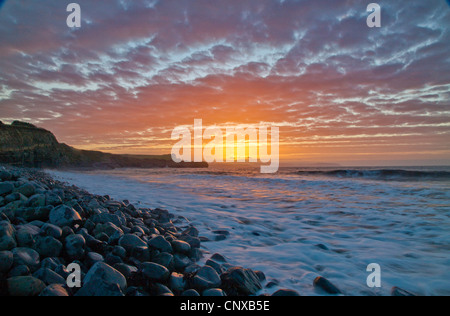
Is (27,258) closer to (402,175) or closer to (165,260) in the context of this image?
(165,260)

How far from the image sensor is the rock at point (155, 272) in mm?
2363

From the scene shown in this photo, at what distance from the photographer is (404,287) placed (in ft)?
8.79

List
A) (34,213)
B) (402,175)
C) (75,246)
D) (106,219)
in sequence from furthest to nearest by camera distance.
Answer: (402,175) → (106,219) → (34,213) → (75,246)

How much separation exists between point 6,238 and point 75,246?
0.63 metres

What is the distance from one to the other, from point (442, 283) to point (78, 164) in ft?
170

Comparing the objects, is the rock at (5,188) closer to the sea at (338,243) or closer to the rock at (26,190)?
the rock at (26,190)

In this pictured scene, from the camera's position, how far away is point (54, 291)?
6.00 ft

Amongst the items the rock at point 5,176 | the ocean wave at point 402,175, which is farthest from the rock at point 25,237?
the ocean wave at point 402,175

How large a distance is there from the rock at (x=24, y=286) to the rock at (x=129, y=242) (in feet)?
3.38

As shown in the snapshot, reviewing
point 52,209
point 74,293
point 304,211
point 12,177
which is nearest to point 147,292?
point 74,293

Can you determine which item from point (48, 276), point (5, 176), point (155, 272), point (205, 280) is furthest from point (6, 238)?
point (5, 176)

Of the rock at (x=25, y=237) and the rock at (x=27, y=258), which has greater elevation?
the rock at (x=25, y=237)

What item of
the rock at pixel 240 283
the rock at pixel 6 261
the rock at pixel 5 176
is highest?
the rock at pixel 5 176
